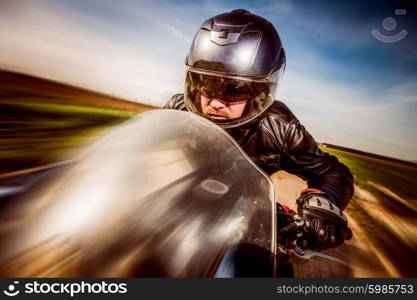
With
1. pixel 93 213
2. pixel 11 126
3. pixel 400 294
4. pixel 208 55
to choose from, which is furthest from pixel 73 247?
pixel 11 126

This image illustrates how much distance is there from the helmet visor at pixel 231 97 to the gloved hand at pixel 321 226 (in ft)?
3.45

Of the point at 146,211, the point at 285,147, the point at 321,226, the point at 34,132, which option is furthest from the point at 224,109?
the point at 34,132

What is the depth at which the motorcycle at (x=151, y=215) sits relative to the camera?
63cm

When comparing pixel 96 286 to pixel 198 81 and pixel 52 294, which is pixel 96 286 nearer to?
pixel 52 294

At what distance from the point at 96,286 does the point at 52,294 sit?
154 millimetres

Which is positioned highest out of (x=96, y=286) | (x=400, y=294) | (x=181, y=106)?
(x=181, y=106)

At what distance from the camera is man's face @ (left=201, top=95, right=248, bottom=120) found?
2072 millimetres

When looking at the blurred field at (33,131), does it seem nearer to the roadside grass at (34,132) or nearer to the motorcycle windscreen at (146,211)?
the roadside grass at (34,132)

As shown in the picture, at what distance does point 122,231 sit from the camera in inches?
26.9

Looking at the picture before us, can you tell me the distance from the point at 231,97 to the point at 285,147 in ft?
2.56

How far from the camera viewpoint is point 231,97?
2.04 meters

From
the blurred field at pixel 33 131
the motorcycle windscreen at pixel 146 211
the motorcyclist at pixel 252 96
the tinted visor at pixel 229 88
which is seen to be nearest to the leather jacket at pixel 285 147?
the motorcyclist at pixel 252 96

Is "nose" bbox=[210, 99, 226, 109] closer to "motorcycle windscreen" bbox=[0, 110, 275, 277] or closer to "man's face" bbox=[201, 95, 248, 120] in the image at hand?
"man's face" bbox=[201, 95, 248, 120]

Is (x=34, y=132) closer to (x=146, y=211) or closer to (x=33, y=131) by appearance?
(x=33, y=131)
